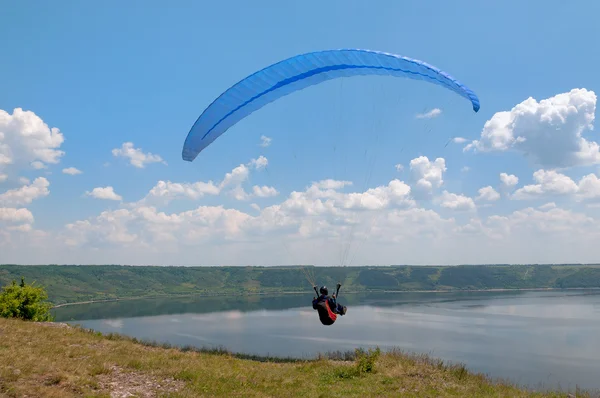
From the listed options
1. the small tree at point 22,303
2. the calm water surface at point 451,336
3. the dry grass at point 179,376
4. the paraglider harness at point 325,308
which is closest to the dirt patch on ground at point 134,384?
the dry grass at point 179,376

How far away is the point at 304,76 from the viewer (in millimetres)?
14102

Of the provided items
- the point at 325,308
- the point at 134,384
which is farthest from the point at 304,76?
the point at 134,384

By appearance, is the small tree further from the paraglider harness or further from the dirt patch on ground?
the paraglider harness

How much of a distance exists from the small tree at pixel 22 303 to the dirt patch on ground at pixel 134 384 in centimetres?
1893

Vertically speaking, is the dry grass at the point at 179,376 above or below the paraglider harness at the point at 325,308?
below

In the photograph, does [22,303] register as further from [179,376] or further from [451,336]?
[451,336]

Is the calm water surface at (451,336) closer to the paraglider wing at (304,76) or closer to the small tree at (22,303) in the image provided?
the small tree at (22,303)

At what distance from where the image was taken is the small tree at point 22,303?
87.4 feet

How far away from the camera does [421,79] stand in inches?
562

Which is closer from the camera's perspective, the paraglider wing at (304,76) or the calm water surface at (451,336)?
the paraglider wing at (304,76)

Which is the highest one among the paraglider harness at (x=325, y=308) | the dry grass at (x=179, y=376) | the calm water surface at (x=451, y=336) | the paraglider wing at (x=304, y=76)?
the paraglider wing at (x=304, y=76)

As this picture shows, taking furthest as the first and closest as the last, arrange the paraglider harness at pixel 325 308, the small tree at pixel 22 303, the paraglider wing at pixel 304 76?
the small tree at pixel 22 303 < the paraglider wing at pixel 304 76 < the paraglider harness at pixel 325 308

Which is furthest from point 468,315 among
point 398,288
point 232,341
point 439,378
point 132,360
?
point 398,288

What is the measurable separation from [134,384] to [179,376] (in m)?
1.48
